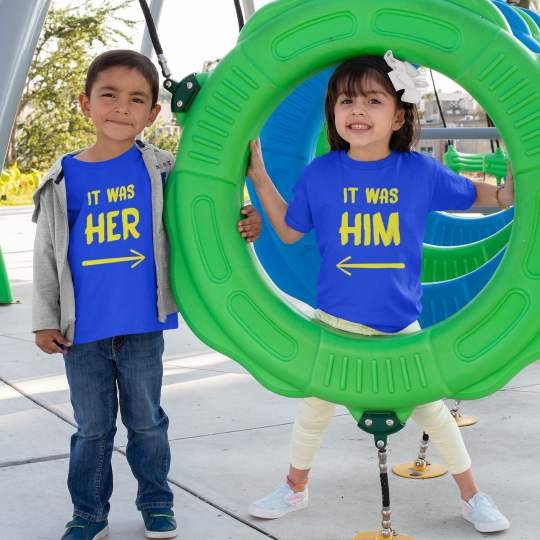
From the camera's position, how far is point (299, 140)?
3355 mm

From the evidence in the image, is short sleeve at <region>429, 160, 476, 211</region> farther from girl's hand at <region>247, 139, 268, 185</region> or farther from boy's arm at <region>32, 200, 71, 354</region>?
boy's arm at <region>32, 200, 71, 354</region>

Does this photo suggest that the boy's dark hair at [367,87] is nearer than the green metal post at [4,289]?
Yes

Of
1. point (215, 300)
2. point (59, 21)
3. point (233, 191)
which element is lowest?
point (215, 300)

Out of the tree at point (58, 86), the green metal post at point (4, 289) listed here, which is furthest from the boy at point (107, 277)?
the tree at point (58, 86)

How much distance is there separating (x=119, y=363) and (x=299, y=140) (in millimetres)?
1271

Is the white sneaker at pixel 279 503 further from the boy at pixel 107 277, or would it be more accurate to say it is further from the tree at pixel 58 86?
the tree at pixel 58 86

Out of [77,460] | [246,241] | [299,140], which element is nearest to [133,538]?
[77,460]

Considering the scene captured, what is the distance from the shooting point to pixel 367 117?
2.30 metres

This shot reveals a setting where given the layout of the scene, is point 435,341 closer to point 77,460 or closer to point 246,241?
point 246,241

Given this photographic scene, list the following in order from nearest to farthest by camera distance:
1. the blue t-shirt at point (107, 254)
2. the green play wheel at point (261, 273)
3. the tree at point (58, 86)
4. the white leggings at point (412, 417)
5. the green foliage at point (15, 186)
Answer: the green play wheel at point (261, 273)
the blue t-shirt at point (107, 254)
the white leggings at point (412, 417)
the green foliage at point (15, 186)
the tree at point (58, 86)

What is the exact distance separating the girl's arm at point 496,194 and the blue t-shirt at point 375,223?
33mm

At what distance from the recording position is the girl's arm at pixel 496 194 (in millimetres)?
2320

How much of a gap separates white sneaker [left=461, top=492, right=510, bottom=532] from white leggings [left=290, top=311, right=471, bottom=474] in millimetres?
83

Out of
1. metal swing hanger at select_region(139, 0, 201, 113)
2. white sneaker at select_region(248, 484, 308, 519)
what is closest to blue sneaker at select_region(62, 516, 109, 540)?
white sneaker at select_region(248, 484, 308, 519)
